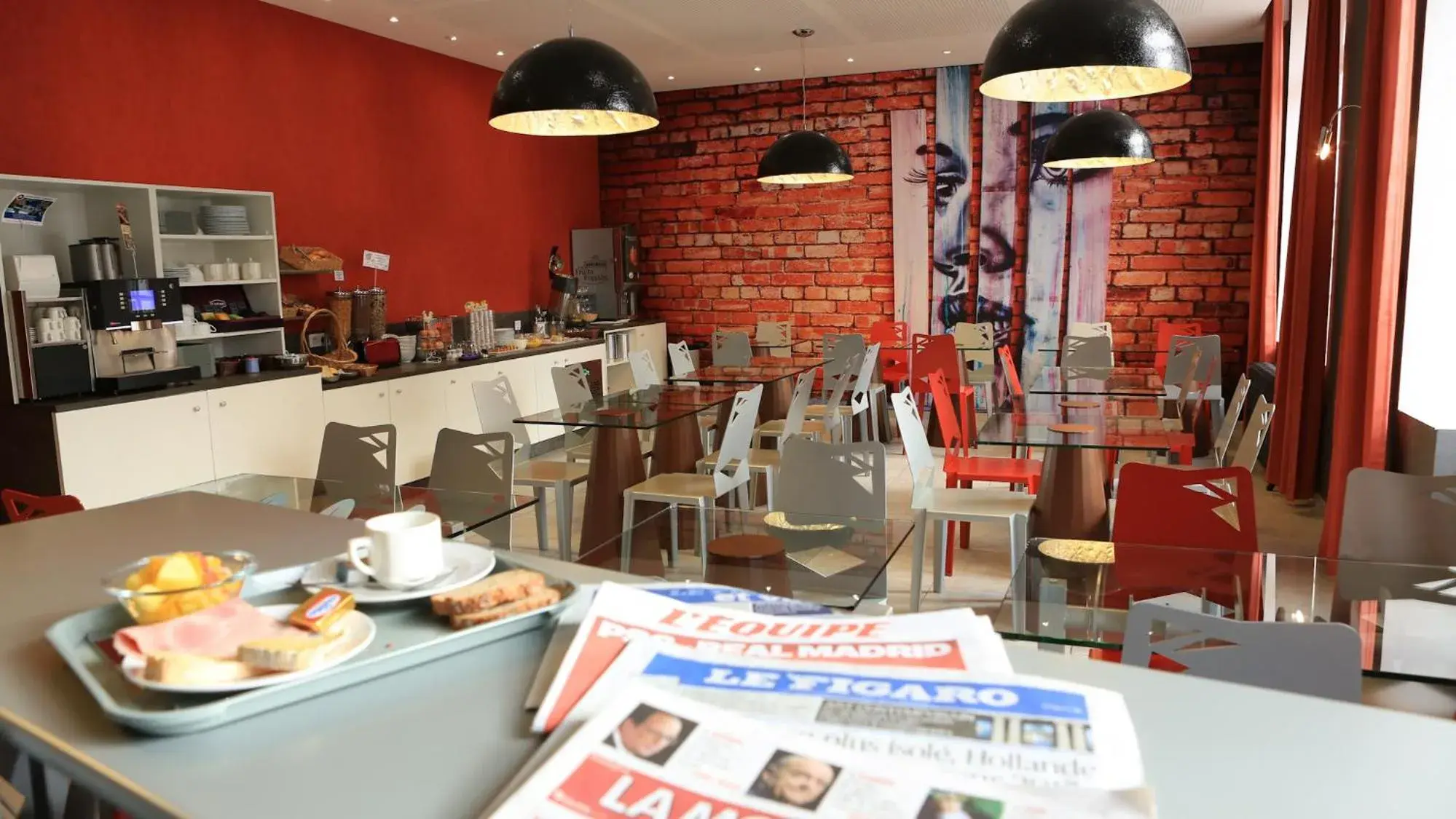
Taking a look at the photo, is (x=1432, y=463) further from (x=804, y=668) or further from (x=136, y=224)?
→ (x=136, y=224)

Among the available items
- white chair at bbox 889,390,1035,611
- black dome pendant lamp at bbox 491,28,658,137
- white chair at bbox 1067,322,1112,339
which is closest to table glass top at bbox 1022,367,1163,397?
white chair at bbox 889,390,1035,611

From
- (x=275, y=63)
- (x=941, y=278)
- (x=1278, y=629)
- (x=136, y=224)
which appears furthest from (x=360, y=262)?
(x=1278, y=629)

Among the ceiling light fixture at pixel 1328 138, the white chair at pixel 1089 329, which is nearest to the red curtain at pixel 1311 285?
the ceiling light fixture at pixel 1328 138

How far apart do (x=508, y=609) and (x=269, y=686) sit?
23cm

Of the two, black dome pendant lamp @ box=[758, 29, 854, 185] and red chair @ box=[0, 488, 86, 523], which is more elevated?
black dome pendant lamp @ box=[758, 29, 854, 185]

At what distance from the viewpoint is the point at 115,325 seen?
4.43 m

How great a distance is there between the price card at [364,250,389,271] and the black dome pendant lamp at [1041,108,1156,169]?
14.0 ft

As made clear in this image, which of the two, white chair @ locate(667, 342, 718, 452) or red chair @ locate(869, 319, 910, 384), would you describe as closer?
white chair @ locate(667, 342, 718, 452)

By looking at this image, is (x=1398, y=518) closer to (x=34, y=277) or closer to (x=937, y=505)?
(x=937, y=505)

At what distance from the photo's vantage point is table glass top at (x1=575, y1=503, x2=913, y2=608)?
1.96 metres

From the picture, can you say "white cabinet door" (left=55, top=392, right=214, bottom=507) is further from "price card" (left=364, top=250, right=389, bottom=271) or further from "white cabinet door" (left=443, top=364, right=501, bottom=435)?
"price card" (left=364, top=250, right=389, bottom=271)

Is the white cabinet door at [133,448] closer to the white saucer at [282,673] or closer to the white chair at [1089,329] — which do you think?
the white saucer at [282,673]

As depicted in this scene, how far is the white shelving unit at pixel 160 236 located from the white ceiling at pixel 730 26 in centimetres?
140

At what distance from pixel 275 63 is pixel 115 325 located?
226cm
